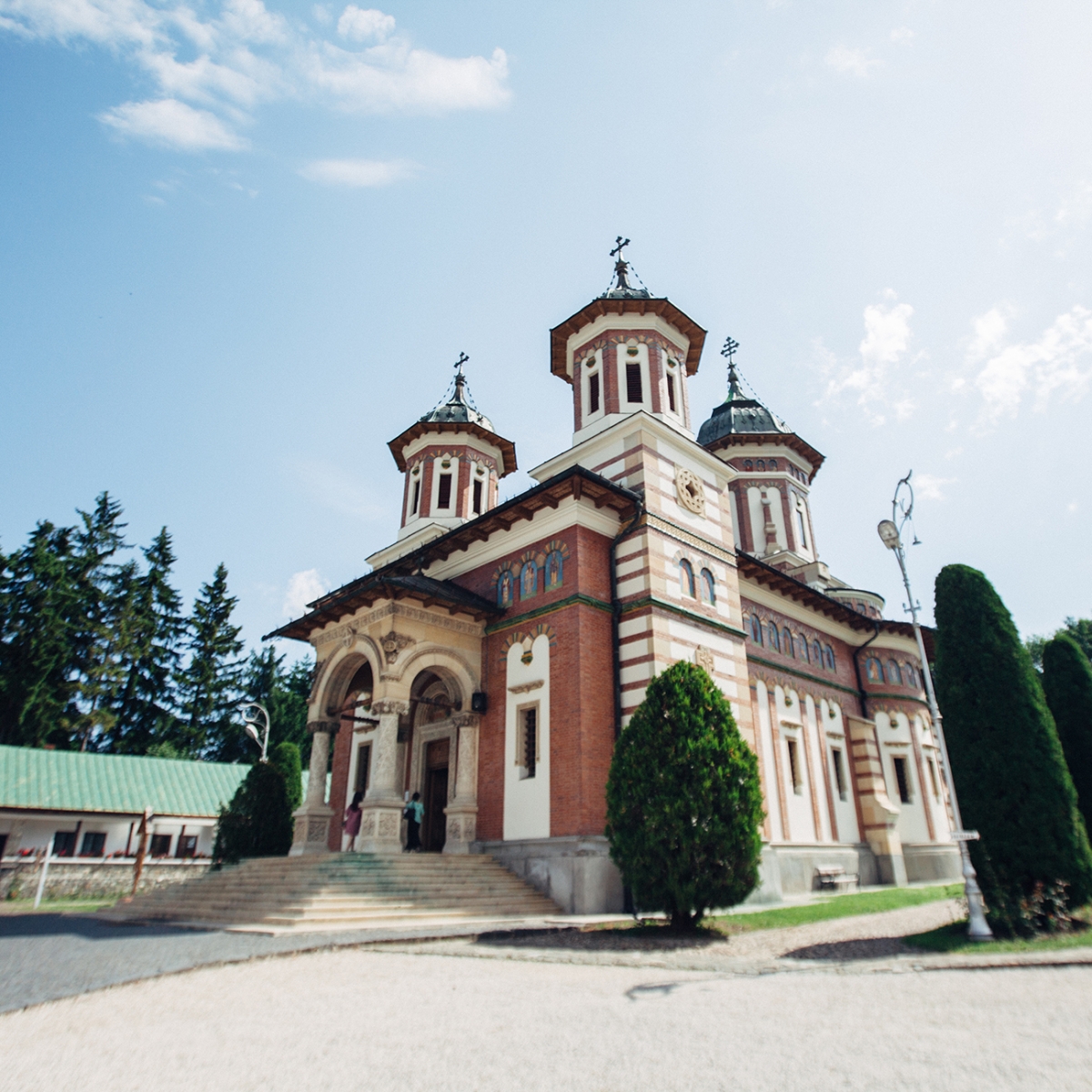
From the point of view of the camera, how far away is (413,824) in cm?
1669

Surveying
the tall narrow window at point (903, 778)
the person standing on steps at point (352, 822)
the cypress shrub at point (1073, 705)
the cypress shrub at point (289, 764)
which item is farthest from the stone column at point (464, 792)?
the tall narrow window at point (903, 778)

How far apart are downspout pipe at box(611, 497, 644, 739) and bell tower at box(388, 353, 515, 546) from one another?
9129 mm

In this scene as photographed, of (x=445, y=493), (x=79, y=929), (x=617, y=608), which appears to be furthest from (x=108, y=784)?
(x=617, y=608)

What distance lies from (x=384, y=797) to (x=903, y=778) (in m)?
18.4

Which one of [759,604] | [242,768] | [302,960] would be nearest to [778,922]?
[302,960]

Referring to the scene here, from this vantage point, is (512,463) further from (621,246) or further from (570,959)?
(570,959)

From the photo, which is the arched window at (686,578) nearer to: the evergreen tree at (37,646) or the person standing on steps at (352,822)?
the person standing on steps at (352,822)

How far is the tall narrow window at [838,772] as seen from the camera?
2234cm

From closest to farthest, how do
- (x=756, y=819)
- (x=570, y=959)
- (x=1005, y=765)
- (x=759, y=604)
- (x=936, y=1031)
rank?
(x=936, y=1031)
(x=570, y=959)
(x=1005, y=765)
(x=756, y=819)
(x=759, y=604)

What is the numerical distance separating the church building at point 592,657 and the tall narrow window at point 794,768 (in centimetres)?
5

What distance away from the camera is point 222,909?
506 inches

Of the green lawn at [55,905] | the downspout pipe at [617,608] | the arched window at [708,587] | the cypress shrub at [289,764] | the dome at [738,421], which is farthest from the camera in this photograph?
the dome at [738,421]

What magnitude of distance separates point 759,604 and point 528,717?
892 centimetres

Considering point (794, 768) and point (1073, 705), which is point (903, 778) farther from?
point (1073, 705)
